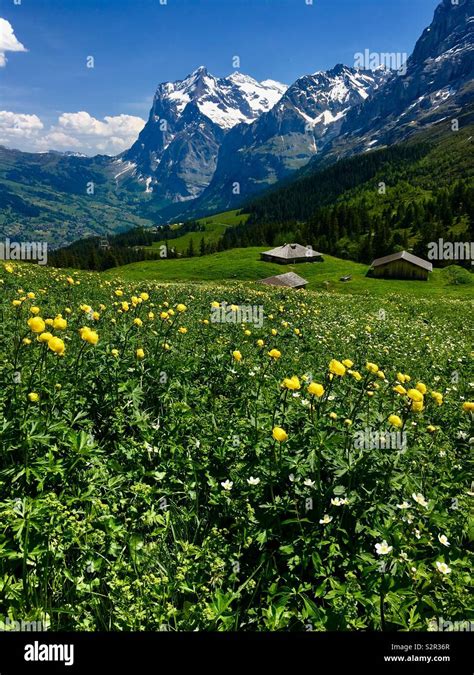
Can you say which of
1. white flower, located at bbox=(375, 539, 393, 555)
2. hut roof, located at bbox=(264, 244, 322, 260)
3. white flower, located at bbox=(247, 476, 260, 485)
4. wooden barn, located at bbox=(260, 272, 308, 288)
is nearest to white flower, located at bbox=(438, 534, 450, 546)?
white flower, located at bbox=(375, 539, 393, 555)

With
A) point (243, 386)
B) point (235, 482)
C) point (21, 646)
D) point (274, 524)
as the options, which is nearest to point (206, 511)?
point (235, 482)

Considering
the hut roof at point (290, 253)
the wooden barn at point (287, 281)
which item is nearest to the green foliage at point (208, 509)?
the wooden barn at point (287, 281)

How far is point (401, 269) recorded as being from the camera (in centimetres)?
8562

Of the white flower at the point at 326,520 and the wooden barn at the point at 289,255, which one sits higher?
the wooden barn at the point at 289,255

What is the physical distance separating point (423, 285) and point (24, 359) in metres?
81.0

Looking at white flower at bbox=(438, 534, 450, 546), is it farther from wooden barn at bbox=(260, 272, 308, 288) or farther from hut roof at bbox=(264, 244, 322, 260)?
hut roof at bbox=(264, 244, 322, 260)

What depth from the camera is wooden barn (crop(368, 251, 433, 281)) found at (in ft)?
278

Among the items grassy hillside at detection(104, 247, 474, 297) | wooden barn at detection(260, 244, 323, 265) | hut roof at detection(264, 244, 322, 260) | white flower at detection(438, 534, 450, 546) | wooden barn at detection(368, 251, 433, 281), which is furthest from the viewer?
hut roof at detection(264, 244, 322, 260)

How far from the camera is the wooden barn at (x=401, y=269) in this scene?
8469 cm

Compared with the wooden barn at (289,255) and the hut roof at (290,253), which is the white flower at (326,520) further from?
the hut roof at (290,253)

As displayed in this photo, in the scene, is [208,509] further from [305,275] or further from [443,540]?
[305,275]

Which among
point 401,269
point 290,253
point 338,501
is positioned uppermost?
point 290,253

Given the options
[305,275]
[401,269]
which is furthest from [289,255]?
[401,269]

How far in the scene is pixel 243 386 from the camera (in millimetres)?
6836
